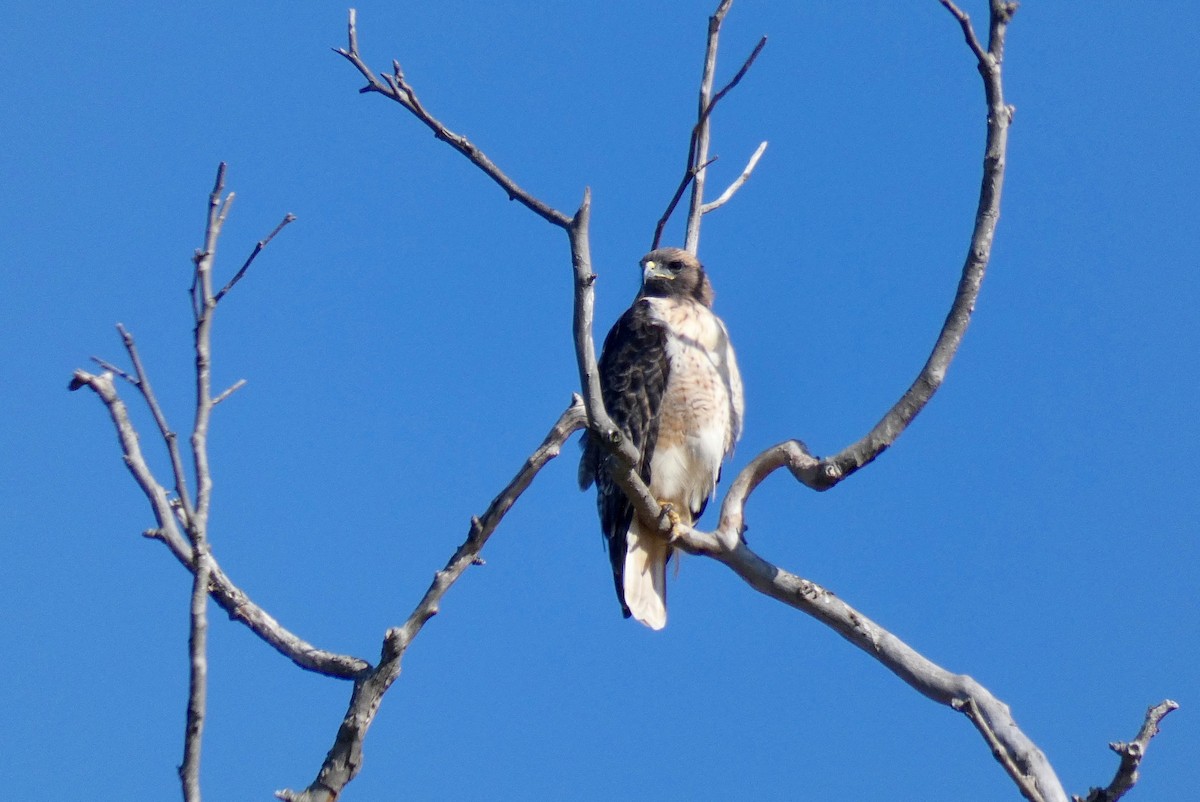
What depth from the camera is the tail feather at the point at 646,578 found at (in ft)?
19.6

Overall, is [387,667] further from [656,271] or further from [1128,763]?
[656,271]

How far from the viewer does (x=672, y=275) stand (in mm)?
6637

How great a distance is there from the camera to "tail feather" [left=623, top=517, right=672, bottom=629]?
598 centimetres

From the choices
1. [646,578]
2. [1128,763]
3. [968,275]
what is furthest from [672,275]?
[1128,763]

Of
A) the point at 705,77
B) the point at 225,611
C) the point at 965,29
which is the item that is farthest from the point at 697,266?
the point at 225,611

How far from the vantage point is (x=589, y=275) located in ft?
11.0

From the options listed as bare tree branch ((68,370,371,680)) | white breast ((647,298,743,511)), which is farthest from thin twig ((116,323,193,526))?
white breast ((647,298,743,511))

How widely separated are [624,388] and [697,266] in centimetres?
80

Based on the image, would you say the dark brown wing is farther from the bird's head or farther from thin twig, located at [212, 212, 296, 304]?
thin twig, located at [212, 212, 296, 304]

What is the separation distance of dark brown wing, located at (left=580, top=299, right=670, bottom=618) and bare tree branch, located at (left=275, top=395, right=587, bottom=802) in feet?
8.11

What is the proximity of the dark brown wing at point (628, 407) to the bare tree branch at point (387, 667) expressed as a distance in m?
2.47

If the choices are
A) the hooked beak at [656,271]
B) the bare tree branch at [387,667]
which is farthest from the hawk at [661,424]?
the bare tree branch at [387,667]

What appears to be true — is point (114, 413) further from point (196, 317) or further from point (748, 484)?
point (748, 484)

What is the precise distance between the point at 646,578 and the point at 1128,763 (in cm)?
329
